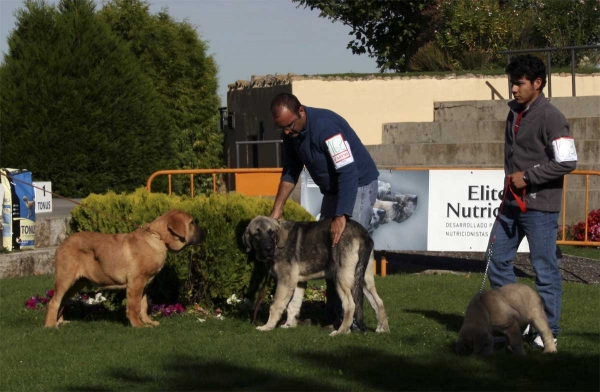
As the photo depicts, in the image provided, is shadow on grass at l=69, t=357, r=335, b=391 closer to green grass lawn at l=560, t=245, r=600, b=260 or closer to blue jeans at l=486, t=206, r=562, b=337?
blue jeans at l=486, t=206, r=562, b=337

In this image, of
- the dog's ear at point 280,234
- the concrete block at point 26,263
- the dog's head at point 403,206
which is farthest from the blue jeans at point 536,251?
the concrete block at point 26,263

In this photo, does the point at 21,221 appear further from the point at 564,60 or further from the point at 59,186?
the point at 564,60

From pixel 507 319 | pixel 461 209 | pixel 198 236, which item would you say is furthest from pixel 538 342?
pixel 461 209

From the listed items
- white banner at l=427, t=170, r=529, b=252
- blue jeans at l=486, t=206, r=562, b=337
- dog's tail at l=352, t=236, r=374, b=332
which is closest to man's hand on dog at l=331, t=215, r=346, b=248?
dog's tail at l=352, t=236, r=374, b=332

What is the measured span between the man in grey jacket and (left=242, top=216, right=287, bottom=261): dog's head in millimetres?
1942

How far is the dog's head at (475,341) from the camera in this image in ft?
23.1

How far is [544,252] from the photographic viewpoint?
290 inches

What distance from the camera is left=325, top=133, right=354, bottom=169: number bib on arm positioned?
25.9ft

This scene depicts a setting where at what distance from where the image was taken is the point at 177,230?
8914 millimetres

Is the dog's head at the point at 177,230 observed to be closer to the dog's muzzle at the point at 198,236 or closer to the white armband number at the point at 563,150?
the dog's muzzle at the point at 198,236

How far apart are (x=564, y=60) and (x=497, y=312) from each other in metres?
19.2

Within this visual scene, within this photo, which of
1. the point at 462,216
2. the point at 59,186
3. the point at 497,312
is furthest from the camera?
the point at 59,186

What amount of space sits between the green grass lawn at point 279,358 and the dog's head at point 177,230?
82cm

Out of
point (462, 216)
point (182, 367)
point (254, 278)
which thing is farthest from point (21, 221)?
point (182, 367)
